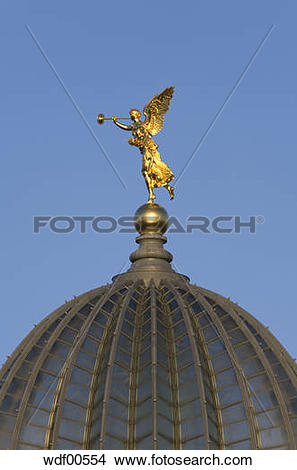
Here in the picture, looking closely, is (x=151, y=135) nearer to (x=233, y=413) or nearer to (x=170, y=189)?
(x=170, y=189)

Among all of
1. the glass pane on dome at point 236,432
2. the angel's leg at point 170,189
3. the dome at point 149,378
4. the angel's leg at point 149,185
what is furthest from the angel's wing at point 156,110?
the glass pane on dome at point 236,432

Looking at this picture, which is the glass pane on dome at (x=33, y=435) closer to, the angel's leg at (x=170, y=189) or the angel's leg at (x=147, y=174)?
the angel's leg at (x=170, y=189)

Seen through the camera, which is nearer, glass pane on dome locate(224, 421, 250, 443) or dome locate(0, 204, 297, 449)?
dome locate(0, 204, 297, 449)

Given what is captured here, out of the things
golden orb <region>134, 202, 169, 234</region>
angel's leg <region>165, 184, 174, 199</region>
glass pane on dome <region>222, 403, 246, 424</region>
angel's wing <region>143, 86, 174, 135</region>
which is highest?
angel's wing <region>143, 86, 174, 135</region>

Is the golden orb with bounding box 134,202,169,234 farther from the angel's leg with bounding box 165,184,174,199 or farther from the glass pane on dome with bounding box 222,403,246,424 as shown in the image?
the glass pane on dome with bounding box 222,403,246,424

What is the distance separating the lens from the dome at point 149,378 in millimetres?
87812

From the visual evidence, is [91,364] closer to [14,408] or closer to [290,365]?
[14,408]

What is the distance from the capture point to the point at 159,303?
95.1 meters

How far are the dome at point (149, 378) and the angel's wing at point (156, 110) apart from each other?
30.2 ft

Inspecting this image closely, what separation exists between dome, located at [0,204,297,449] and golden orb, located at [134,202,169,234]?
502 centimetres

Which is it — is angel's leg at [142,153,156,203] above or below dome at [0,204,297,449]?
above

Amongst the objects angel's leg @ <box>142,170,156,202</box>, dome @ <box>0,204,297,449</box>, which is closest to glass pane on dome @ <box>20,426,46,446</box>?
dome @ <box>0,204,297,449</box>

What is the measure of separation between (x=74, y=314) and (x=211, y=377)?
829cm

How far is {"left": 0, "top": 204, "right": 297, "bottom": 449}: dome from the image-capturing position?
3457 inches
